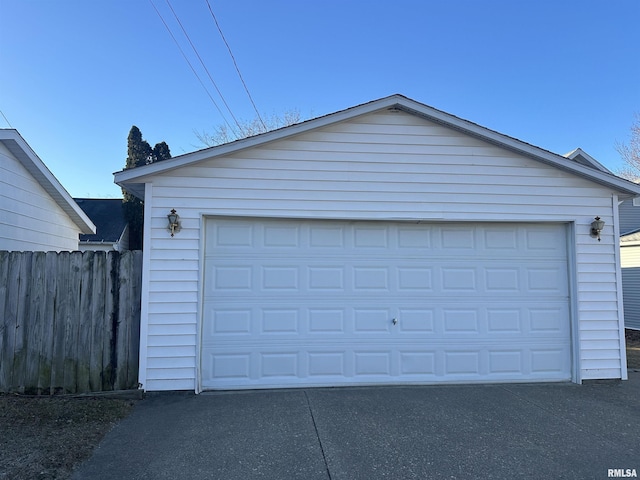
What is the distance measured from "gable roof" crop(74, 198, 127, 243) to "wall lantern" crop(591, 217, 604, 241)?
15159mm

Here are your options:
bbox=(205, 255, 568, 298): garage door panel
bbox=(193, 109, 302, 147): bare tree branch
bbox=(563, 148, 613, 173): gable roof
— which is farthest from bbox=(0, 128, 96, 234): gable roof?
bbox=(563, 148, 613, 173): gable roof

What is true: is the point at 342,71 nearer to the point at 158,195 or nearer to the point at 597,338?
the point at 158,195

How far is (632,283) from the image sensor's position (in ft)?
40.8

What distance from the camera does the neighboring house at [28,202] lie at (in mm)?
6430

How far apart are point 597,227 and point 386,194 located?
126 inches

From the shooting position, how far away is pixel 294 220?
18.0 ft

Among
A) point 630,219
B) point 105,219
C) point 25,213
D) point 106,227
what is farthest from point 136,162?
point 630,219

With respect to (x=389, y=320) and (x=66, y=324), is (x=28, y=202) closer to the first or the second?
(x=66, y=324)

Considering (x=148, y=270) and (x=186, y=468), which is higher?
(x=148, y=270)

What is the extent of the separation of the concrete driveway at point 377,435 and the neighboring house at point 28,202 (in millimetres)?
4366

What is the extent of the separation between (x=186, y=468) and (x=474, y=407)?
3.30 m

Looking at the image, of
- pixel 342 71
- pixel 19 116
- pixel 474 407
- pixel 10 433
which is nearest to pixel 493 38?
pixel 342 71

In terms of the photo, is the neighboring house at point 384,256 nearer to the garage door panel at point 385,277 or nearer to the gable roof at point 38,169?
the garage door panel at point 385,277

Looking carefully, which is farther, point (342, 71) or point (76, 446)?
point (342, 71)
